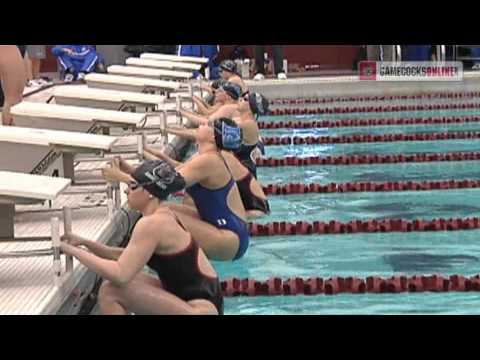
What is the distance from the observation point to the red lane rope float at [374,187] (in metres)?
7.96

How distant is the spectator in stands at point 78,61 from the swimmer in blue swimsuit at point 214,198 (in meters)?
10.9

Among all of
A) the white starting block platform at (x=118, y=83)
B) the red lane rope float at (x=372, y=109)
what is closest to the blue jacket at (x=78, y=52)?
the red lane rope float at (x=372, y=109)

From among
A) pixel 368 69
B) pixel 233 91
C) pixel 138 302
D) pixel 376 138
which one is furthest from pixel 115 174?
pixel 368 69

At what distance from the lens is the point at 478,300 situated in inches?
194

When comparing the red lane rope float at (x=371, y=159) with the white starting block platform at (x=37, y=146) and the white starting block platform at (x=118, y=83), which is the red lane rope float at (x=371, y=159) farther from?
the white starting block platform at (x=37, y=146)

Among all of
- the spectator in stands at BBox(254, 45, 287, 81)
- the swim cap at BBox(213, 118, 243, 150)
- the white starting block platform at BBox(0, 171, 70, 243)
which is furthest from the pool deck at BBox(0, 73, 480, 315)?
the spectator in stands at BBox(254, 45, 287, 81)

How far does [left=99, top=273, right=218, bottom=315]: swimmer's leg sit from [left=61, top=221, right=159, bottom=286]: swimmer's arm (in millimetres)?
60

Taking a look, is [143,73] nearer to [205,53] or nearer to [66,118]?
[66,118]

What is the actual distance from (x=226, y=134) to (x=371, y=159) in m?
4.11

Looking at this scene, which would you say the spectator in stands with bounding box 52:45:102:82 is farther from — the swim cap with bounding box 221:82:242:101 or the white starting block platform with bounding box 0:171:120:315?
the white starting block platform with bounding box 0:171:120:315
